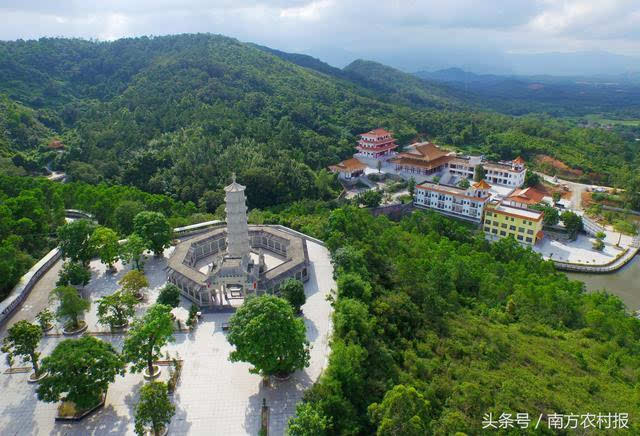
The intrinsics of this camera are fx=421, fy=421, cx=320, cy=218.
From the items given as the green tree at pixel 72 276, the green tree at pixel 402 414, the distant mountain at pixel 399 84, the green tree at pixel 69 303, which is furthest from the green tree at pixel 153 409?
the distant mountain at pixel 399 84

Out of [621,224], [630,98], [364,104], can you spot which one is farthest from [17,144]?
[630,98]

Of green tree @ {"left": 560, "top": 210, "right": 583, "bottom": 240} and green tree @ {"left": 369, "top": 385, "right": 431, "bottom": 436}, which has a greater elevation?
green tree @ {"left": 369, "top": 385, "right": 431, "bottom": 436}

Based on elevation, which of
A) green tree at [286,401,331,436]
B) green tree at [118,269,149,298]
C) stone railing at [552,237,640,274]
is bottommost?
stone railing at [552,237,640,274]

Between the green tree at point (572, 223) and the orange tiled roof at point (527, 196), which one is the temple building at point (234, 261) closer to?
the orange tiled roof at point (527, 196)

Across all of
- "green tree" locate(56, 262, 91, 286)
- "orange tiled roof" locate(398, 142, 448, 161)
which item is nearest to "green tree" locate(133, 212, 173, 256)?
"green tree" locate(56, 262, 91, 286)

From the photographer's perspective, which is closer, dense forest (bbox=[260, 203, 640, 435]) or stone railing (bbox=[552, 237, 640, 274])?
dense forest (bbox=[260, 203, 640, 435])

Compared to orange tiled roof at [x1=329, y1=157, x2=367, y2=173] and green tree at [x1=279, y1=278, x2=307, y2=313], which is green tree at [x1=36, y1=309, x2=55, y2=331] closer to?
green tree at [x1=279, y1=278, x2=307, y2=313]

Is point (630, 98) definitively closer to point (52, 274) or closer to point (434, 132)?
point (434, 132)
